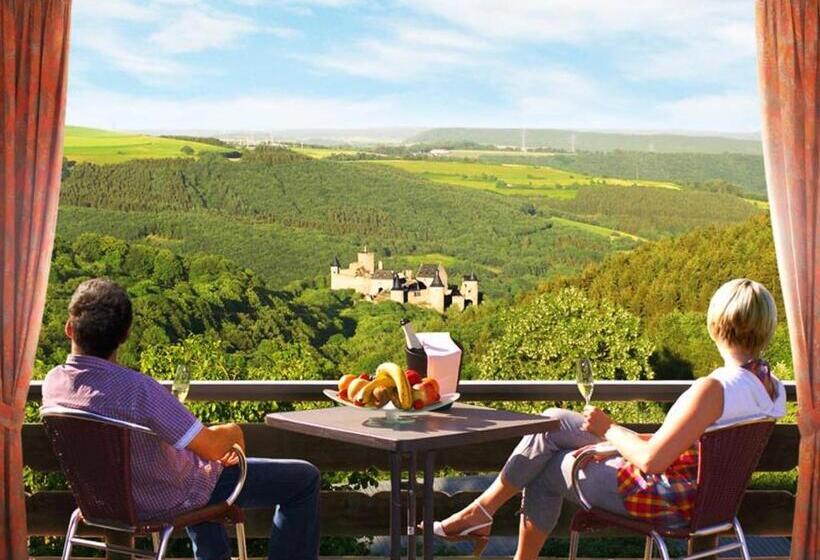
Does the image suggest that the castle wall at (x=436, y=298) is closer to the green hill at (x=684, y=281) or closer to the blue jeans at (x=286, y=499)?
the green hill at (x=684, y=281)

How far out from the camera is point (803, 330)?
128 inches

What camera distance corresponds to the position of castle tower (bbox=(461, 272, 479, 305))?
17234 millimetres

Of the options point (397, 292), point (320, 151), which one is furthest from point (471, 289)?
point (320, 151)

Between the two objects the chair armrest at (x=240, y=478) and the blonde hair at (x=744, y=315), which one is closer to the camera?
the blonde hair at (x=744, y=315)

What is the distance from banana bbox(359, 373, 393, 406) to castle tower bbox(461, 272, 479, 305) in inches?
570

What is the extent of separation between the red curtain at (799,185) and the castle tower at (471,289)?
539 inches

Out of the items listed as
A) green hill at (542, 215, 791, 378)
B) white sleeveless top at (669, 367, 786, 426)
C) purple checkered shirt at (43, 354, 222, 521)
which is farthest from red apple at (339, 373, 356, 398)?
green hill at (542, 215, 791, 378)

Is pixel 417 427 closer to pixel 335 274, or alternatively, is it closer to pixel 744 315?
pixel 744 315

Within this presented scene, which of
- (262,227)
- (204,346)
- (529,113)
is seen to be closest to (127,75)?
(262,227)

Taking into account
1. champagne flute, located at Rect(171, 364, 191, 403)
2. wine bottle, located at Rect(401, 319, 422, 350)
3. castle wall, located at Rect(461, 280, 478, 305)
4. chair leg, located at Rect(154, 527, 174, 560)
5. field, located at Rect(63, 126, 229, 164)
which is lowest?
castle wall, located at Rect(461, 280, 478, 305)

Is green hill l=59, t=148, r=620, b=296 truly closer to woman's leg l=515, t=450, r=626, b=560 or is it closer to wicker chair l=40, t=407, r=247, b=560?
woman's leg l=515, t=450, r=626, b=560

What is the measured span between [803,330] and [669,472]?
104cm

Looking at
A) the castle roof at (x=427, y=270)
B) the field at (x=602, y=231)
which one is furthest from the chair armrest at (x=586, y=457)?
the field at (x=602, y=231)

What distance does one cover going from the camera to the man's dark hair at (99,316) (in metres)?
2.38
